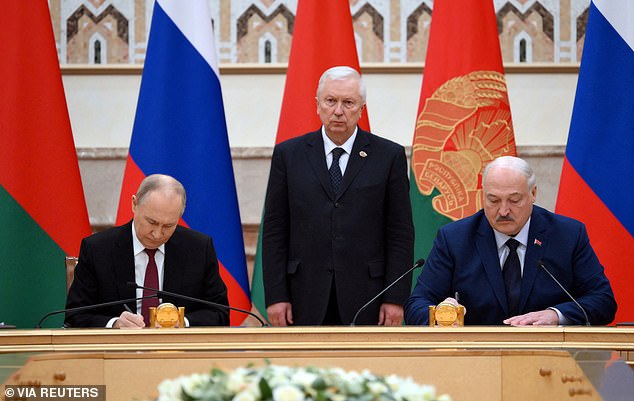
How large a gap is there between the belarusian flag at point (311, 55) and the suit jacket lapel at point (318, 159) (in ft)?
3.20

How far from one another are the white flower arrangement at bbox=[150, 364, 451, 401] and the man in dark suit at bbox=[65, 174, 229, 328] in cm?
201

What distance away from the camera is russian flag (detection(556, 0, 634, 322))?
459 cm

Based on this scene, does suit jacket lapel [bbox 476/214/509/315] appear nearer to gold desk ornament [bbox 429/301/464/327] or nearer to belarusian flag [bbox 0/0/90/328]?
gold desk ornament [bbox 429/301/464/327]

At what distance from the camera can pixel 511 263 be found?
11.4ft

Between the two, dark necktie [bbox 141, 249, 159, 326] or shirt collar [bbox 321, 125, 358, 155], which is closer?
dark necktie [bbox 141, 249, 159, 326]

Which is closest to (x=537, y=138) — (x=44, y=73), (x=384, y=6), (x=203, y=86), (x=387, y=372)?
(x=384, y=6)

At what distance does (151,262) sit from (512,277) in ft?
4.02

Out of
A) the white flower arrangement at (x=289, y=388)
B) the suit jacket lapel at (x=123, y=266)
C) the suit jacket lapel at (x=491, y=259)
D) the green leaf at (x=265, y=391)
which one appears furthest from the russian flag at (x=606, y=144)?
the green leaf at (x=265, y=391)

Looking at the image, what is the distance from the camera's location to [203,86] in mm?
4918

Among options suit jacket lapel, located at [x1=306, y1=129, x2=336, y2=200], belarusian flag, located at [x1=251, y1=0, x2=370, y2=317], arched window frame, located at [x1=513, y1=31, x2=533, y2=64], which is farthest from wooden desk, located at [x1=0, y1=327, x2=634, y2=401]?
arched window frame, located at [x1=513, y1=31, x2=533, y2=64]

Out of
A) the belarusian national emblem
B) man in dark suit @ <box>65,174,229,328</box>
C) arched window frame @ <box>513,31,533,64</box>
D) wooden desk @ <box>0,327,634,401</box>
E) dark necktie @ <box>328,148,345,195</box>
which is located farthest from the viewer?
arched window frame @ <box>513,31,533,64</box>

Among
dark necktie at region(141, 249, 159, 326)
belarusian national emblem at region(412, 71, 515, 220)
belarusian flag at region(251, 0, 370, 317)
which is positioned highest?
belarusian flag at region(251, 0, 370, 317)

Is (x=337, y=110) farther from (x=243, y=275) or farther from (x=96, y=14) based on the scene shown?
(x=96, y=14)

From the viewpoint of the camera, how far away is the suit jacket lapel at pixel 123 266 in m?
3.59
